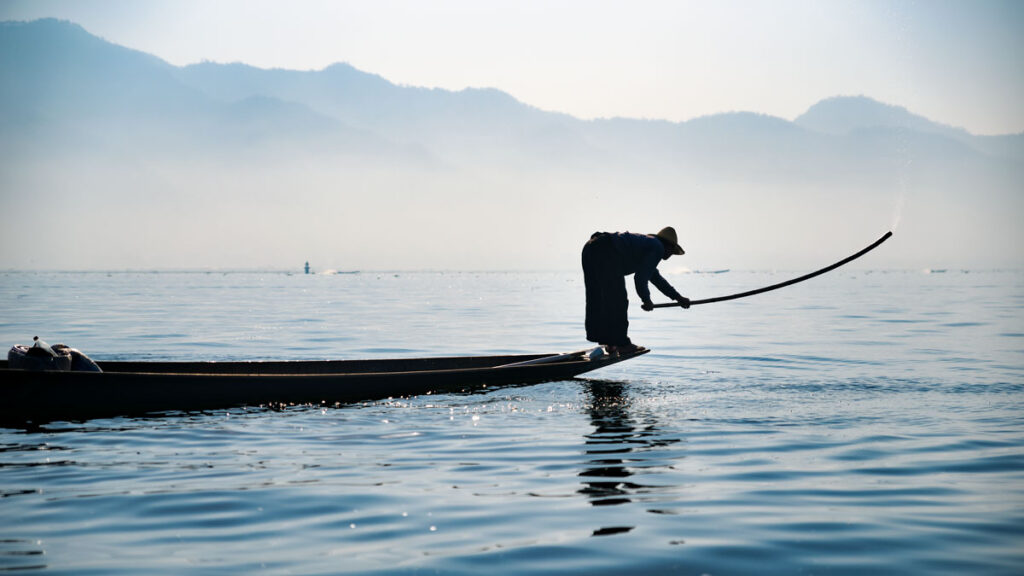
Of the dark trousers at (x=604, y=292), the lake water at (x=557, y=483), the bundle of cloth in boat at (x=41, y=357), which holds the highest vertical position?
the dark trousers at (x=604, y=292)

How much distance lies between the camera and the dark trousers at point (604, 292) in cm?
1355

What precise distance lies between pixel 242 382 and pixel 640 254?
5.77 metres

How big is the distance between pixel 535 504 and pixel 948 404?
25.0 feet

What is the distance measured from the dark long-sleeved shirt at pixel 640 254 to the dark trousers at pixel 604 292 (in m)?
0.19

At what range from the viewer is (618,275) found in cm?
1359

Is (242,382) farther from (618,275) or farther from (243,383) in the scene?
(618,275)

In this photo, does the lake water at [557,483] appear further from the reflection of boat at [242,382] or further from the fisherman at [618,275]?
the fisherman at [618,275]

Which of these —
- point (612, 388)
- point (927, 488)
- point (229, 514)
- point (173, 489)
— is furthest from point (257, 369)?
point (927, 488)

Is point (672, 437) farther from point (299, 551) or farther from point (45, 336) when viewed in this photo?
point (45, 336)

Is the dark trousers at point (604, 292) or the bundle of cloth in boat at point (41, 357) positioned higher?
the dark trousers at point (604, 292)

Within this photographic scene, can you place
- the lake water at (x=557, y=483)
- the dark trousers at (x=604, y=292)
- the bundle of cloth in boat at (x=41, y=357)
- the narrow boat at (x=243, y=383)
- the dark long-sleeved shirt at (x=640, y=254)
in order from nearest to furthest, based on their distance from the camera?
the lake water at (x=557, y=483), the narrow boat at (x=243, y=383), the bundle of cloth in boat at (x=41, y=357), the dark long-sleeved shirt at (x=640, y=254), the dark trousers at (x=604, y=292)

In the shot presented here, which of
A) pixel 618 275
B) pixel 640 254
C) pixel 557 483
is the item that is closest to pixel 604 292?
pixel 618 275

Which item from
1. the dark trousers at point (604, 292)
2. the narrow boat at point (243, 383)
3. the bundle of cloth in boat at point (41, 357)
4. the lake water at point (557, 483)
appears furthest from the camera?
the dark trousers at point (604, 292)

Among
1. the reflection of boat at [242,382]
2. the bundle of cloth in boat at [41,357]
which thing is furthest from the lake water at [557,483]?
the bundle of cloth in boat at [41,357]
